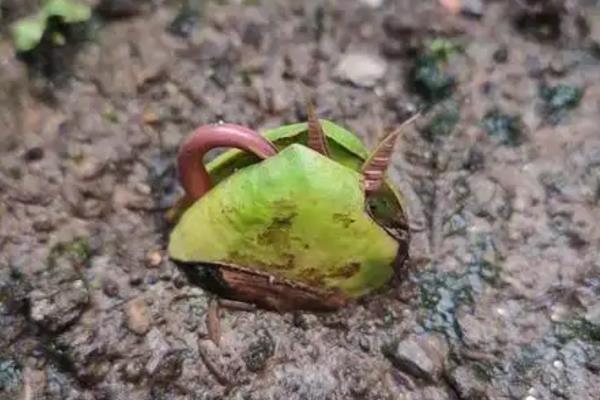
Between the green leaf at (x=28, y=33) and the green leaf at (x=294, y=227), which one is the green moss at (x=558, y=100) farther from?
the green leaf at (x=28, y=33)

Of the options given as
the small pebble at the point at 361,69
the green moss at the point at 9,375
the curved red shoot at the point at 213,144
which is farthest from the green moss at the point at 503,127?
the green moss at the point at 9,375

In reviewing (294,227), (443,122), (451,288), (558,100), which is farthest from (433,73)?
(294,227)

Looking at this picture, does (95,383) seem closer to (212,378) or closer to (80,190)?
(212,378)

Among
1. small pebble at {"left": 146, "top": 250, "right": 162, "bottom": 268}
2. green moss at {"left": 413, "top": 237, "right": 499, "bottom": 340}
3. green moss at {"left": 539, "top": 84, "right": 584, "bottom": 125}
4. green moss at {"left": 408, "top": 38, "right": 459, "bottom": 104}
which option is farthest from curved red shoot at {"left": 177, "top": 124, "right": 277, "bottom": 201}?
green moss at {"left": 539, "top": 84, "right": 584, "bottom": 125}

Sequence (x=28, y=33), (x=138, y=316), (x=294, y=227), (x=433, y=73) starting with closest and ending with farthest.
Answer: (x=294, y=227) → (x=138, y=316) → (x=28, y=33) → (x=433, y=73)

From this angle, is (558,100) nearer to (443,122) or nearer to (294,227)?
(443,122)

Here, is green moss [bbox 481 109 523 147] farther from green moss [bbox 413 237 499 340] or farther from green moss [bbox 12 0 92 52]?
green moss [bbox 12 0 92 52]

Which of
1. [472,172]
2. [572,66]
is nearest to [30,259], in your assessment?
[472,172]

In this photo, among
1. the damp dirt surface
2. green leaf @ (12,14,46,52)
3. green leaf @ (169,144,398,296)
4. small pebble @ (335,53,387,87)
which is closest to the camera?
green leaf @ (169,144,398,296)
